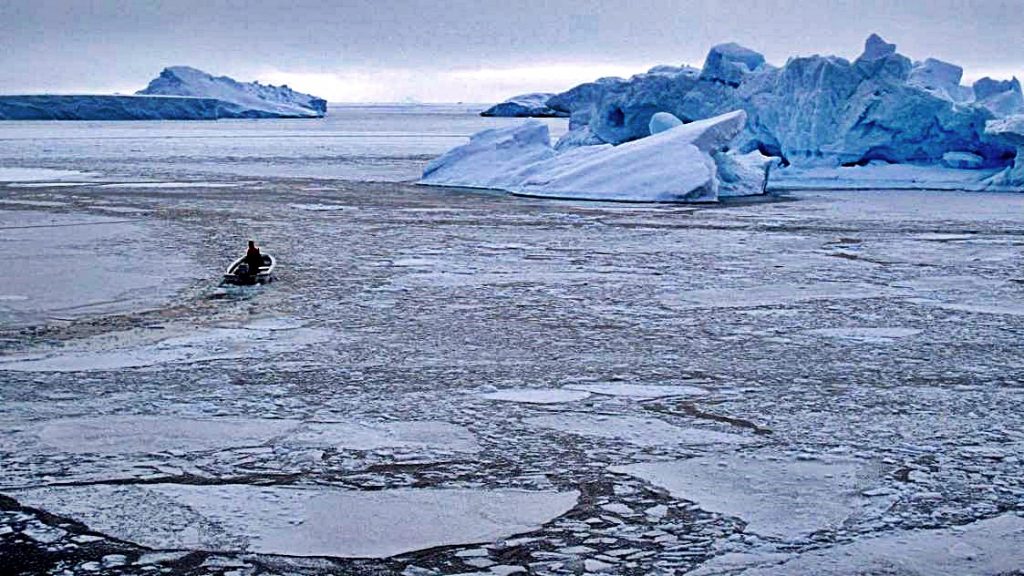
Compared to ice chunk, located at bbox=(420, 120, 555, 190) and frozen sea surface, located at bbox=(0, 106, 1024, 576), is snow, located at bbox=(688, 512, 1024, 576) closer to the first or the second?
frozen sea surface, located at bbox=(0, 106, 1024, 576)

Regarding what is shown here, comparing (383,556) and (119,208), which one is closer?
(383,556)

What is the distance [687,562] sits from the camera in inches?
115

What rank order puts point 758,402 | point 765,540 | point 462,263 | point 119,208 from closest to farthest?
point 765,540 → point 758,402 → point 462,263 → point 119,208

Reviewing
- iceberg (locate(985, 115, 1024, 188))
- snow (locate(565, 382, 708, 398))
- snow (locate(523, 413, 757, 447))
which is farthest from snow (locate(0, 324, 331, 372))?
iceberg (locate(985, 115, 1024, 188))

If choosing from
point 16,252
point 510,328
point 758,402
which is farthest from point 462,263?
point 758,402

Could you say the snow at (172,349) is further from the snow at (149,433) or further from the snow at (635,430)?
the snow at (635,430)

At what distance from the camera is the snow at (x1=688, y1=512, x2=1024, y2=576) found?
112 inches

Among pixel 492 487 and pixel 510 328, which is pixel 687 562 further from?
pixel 510 328

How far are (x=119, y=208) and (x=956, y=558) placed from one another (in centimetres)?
1186

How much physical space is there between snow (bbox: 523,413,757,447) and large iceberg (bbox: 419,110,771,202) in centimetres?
1097

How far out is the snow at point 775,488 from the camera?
3219 mm

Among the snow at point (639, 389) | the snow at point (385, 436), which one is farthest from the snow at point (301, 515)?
the snow at point (639, 389)

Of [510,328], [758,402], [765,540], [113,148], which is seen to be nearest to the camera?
[765,540]

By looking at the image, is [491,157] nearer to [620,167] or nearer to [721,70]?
[620,167]
